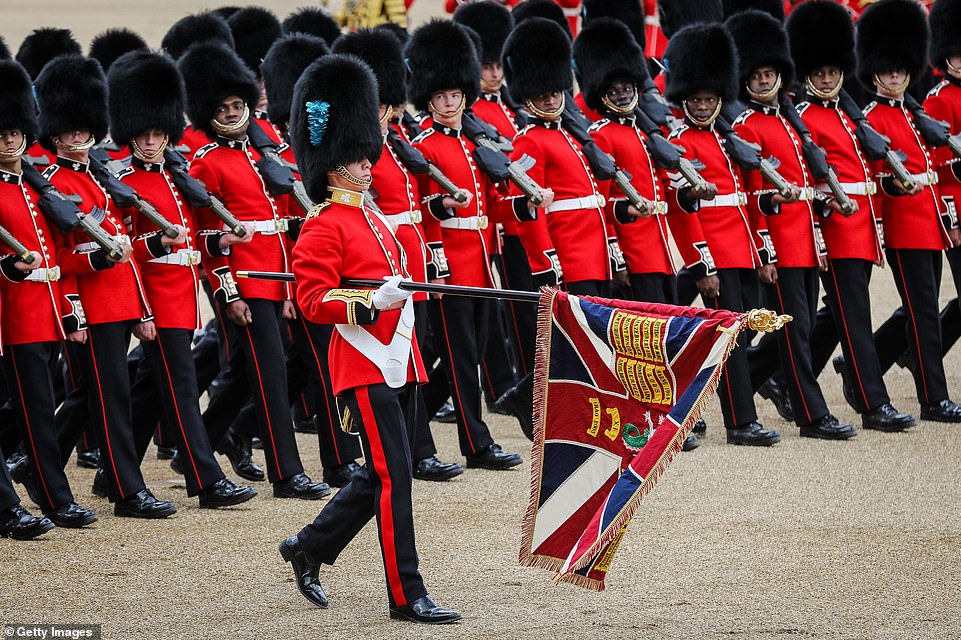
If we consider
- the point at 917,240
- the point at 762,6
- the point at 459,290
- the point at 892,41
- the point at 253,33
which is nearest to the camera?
the point at 459,290

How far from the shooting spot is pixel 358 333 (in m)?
4.01

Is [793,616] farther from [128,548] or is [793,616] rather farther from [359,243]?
[128,548]

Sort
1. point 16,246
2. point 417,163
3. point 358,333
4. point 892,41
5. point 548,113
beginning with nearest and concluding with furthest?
point 358,333 → point 16,246 → point 417,163 → point 548,113 → point 892,41

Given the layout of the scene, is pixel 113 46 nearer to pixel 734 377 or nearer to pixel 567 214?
pixel 567 214

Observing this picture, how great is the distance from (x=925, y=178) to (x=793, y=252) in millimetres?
725

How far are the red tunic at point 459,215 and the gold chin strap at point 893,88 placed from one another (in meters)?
1.86

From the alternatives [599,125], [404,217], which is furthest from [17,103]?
[599,125]

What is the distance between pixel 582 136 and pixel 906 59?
1.59 metres

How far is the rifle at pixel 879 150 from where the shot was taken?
21.3 ft

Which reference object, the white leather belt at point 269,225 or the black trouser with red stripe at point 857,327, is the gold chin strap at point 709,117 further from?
the white leather belt at point 269,225

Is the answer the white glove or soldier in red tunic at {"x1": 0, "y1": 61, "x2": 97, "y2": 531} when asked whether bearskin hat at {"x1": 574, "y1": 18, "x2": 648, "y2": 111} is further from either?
the white glove

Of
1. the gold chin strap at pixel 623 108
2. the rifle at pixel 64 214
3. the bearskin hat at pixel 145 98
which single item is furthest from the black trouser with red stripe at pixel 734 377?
the rifle at pixel 64 214

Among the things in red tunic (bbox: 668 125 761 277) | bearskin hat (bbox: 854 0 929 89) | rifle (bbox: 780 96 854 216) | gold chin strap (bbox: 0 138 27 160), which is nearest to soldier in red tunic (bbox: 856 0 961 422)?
bearskin hat (bbox: 854 0 929 89)

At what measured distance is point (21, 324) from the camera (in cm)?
496
